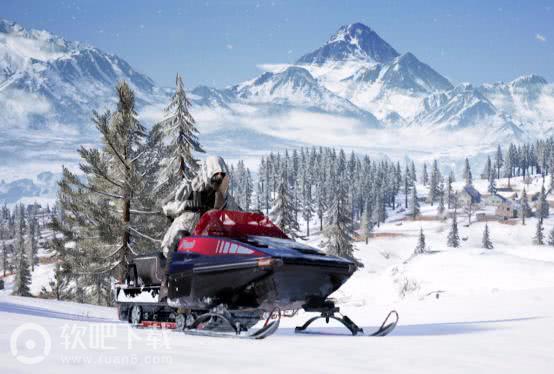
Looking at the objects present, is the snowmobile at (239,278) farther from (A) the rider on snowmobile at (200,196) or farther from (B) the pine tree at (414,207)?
(B) the pine tree at (414,207)

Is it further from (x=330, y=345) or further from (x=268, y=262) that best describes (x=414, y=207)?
(x=330, y=345)

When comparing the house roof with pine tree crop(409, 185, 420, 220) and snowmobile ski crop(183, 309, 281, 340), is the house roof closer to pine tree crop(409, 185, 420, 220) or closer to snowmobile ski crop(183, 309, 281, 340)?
pine tree crop(409, 185, 420, 220)

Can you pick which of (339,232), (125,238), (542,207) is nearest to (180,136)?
(125,238)

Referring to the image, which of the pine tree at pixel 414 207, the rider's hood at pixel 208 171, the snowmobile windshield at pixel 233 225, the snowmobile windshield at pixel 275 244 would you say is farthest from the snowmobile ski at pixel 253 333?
the pine tree at pixel 414 207

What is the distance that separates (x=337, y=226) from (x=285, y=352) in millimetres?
45001

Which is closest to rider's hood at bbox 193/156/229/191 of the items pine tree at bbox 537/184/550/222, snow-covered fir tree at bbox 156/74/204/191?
snow-covered fir tree at bbox 156/74/204/191

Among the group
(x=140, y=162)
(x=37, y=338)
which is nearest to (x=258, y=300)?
(x=37, y=338)

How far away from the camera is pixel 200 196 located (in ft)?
35.8

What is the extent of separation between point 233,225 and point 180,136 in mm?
22749

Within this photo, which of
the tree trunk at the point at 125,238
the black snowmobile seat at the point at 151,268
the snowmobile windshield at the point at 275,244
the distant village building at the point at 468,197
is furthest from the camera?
the distant village building at the point at 468,197

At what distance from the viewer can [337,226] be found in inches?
2007

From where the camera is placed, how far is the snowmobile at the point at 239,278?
865cm

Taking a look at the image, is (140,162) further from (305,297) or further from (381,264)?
(381,264)

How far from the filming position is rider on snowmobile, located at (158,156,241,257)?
1076 cm
